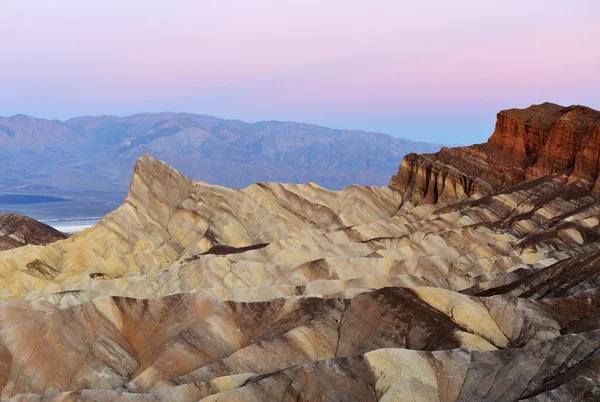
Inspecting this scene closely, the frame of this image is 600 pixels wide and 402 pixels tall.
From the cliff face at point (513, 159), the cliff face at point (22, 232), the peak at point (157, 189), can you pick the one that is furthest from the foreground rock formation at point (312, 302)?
the cliff face at point (22, 232)

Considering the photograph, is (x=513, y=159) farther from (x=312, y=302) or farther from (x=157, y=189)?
(x=312, y=302)

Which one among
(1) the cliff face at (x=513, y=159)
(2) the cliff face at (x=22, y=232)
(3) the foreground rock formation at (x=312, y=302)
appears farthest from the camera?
(2) the cliff face at (x=22, y=232)

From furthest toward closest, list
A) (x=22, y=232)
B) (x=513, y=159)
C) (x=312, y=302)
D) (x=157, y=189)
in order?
(x=22, y=232) < (x=513, y=159) < (x=157, y=189) < (x=312, y=302)

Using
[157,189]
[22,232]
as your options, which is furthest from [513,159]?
[22,232]

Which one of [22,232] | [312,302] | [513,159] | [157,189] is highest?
[513,159]

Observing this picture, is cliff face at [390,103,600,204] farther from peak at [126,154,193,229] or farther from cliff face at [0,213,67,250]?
cliff face at [0,213,67,250]

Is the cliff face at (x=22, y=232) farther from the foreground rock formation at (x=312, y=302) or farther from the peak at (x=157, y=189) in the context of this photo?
the foreground rock formation at (x=312, y=302)
